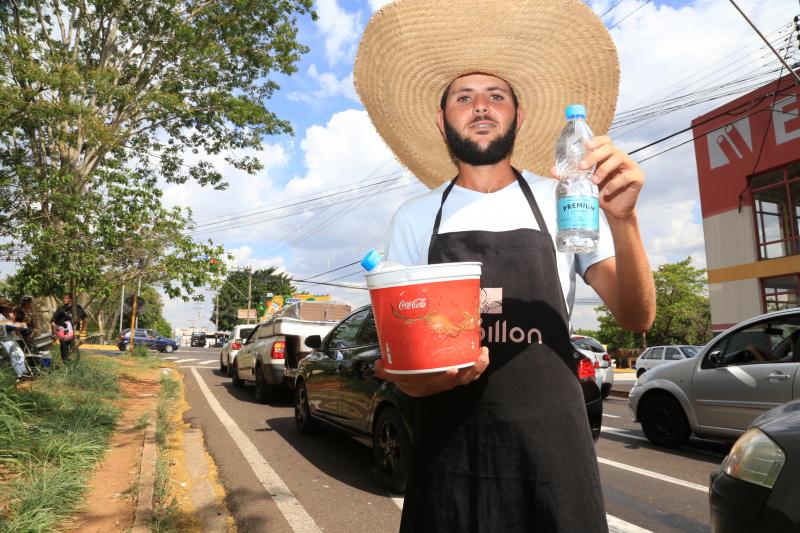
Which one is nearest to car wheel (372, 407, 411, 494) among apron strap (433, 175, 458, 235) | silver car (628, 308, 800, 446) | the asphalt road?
the asphalt road

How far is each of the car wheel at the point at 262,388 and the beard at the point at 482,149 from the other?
30.3 ft

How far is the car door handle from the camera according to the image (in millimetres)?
5645

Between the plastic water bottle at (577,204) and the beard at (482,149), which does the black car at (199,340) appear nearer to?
the beard at (482,149)

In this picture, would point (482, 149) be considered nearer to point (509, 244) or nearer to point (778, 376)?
point (509, 244)

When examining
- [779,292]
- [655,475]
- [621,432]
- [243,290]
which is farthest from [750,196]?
[243,290]

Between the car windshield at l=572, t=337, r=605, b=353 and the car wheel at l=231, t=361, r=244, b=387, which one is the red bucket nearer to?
the car wheel at l=231, t=361, r=244, b=387

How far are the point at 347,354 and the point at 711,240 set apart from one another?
17.4 metres

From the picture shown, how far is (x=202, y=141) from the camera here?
13461 mm

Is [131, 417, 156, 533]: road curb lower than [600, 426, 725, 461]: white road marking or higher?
higher

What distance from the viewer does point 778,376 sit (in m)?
5.72

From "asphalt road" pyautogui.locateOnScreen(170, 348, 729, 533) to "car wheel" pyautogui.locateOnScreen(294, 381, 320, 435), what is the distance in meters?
0.12

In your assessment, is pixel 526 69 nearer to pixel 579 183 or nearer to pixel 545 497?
pixel 579 183

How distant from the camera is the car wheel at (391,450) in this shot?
4652mm

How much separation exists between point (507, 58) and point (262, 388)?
9.57 metres
